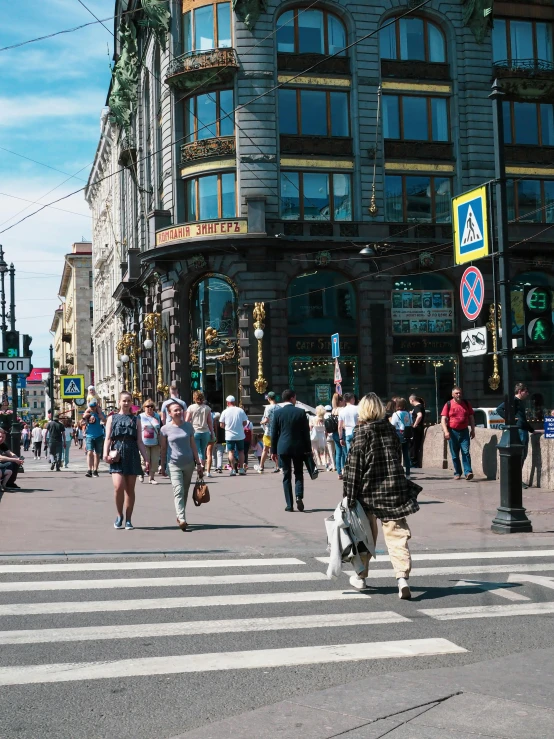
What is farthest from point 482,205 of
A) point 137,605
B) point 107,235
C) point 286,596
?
point 107,235

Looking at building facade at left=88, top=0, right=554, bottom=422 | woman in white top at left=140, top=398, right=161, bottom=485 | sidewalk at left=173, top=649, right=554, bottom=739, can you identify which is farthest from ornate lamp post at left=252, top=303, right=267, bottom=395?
sidewalk at left=173, top=649, right=554, bottom=739

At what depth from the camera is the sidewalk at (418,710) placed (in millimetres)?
4875

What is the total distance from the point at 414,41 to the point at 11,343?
20.2 meters

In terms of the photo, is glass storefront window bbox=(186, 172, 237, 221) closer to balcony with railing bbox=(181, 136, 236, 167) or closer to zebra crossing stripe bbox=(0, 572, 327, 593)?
balcony with railing bbox=(181, 136, 236, 167)

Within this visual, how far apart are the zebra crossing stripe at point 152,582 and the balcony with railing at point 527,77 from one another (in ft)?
102

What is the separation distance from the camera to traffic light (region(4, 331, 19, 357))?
26.8 m

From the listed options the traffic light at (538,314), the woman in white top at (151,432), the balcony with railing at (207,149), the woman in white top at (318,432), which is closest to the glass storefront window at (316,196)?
the balcony with railing at (207,149)

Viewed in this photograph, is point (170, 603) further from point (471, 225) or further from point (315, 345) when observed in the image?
point (315, 345)

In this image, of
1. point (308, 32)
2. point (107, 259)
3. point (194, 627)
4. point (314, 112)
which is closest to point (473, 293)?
point (194, 627)

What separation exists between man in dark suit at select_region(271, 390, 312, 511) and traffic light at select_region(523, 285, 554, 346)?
4719 mm

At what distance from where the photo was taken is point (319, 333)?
3591 cm

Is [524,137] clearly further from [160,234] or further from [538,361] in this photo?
[160,234]

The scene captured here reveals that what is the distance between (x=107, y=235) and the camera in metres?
66.6

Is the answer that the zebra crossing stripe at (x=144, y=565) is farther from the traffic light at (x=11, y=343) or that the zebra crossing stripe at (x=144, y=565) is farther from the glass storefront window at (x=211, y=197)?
the glass storefront window at (x=211, y=197)
